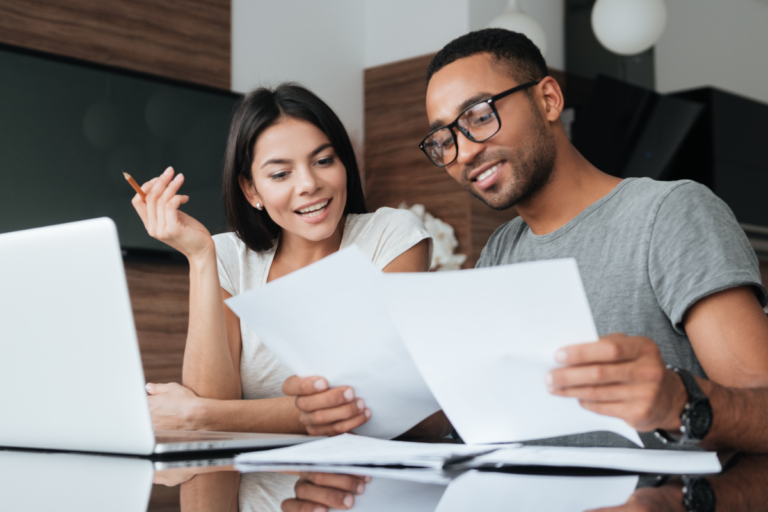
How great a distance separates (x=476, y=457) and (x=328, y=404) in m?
0.23

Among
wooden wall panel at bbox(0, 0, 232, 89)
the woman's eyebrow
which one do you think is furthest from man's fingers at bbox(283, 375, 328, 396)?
wooden wall panel at bbox(0, 0, 232, 89)

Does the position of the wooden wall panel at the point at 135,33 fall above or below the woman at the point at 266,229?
above

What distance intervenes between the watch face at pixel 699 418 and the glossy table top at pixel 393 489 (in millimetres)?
35

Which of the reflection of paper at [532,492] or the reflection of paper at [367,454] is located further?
the reflection of paper at [367,454]

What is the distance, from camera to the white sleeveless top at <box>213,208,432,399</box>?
1.43 m

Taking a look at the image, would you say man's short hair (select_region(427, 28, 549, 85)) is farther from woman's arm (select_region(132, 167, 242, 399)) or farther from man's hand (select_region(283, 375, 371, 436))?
man's hand (select_region(283, 375, 371, 436))

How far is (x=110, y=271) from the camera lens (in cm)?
70

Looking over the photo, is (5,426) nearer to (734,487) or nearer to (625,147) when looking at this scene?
(734,487)

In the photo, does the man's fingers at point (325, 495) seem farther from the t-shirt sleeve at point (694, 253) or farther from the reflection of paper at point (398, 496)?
the t-shirt sleeve at point (694, 253)

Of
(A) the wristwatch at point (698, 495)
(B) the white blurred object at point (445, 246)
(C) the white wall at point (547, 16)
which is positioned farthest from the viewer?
(C) the white wall at point (547, 16)

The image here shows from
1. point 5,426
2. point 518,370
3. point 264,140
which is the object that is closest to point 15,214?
point 264,140

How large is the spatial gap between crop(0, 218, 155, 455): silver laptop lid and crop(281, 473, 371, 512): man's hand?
208 millimetres

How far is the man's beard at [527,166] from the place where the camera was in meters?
1.13

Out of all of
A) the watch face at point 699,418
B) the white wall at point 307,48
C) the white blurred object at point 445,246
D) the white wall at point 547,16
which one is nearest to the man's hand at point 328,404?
the watch face at point 699,418
